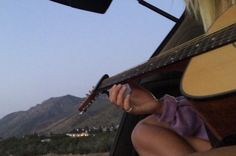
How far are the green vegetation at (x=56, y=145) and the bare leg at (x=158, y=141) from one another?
247 inches

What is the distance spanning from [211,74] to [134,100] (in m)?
0.48

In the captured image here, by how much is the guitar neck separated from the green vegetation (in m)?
6.23

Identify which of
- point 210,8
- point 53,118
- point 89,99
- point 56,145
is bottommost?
point 53,118

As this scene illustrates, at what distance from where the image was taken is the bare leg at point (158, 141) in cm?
194

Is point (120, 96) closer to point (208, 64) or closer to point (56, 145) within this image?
point (208, 64)

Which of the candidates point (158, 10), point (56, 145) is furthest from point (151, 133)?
point (56, 145)

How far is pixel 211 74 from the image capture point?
171 cm

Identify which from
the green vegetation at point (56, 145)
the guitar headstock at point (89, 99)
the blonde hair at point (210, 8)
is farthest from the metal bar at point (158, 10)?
the green vegetation at point (56, 145)

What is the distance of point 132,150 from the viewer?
246cm

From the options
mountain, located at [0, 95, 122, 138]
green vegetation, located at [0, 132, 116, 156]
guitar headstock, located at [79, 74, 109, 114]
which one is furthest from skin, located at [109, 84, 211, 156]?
mountain, located at [0, 95, 122, 138]

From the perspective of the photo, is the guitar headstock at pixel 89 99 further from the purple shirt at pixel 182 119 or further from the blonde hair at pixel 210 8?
the blonde hair at pixel 210 8

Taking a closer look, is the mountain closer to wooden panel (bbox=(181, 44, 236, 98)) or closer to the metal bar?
the metal bar

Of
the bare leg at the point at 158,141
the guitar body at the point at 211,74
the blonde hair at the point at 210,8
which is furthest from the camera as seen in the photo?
the blonde hair at the point at 210,8

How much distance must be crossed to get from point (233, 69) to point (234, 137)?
224 mm
